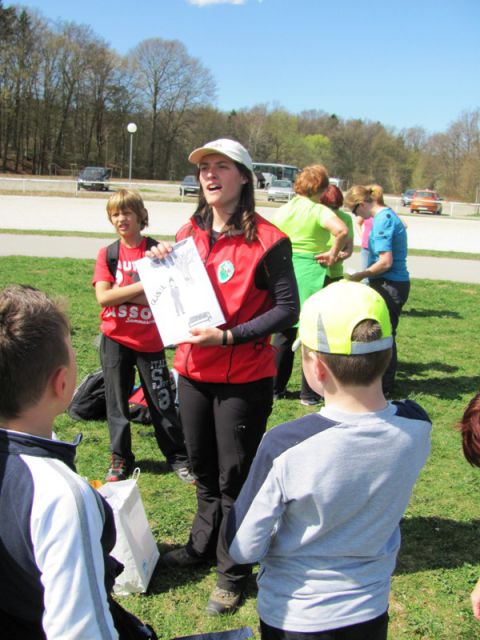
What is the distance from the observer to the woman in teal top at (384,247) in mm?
5461

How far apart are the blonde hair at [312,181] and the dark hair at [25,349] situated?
3.90 meters

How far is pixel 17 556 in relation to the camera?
4.35ft

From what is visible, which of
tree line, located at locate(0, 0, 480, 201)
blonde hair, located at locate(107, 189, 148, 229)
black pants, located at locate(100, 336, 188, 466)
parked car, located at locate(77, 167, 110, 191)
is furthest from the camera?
tree line, located at locate(0, 0, 480, 201)

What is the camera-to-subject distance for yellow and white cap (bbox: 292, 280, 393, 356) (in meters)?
1.65

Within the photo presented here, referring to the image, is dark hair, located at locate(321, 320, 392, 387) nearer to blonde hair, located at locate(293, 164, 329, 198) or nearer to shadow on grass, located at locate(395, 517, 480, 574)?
shadow on grass, located at locate(395, 517, 480, 574)

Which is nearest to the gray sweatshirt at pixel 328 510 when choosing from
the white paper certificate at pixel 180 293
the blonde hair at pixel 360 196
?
the white paper certificate at pixel 180 293

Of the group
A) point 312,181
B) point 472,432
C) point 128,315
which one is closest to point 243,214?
point 128,315

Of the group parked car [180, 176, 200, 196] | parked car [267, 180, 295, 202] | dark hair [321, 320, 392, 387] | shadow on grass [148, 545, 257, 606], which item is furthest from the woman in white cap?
parked car [267, 180, 295, 202]

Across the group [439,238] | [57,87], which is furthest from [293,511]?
[57,87]

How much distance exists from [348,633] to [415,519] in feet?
7.15

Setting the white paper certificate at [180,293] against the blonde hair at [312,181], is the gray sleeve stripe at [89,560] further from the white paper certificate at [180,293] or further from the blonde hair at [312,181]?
the blonde hair at [312,181]

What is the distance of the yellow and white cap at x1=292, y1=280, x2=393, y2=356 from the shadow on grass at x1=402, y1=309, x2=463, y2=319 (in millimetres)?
8247

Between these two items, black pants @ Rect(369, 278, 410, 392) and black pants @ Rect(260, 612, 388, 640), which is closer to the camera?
black pants @ Rect(260, 612, 388, 640)

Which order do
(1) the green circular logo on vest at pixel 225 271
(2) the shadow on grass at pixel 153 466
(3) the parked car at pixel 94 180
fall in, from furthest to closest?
(3) the parked car at pixel 94 180 → (2) the shadow on grass at pixel 153 466 → (1) the green circular logo on vest at pixel 225 271
